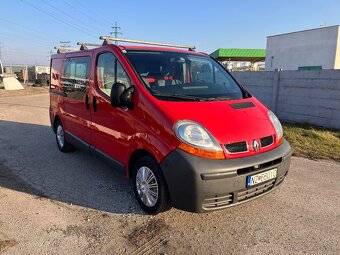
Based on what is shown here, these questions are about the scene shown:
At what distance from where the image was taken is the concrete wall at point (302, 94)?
8461mm

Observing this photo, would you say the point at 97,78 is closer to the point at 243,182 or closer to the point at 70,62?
the point at 70,62

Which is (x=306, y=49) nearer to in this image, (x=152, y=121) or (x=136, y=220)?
(x=152, y=121)

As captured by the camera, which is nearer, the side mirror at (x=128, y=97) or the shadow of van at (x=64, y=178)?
the side mirror at (x=128, y=97)

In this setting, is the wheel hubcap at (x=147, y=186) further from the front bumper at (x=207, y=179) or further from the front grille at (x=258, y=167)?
the front grille at (x=258, y=167)

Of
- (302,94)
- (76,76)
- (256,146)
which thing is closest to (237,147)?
(256,146)

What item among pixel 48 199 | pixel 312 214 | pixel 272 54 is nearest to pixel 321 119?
pixel 312 214

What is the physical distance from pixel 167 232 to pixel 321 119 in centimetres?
723

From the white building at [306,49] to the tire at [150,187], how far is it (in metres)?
29.6

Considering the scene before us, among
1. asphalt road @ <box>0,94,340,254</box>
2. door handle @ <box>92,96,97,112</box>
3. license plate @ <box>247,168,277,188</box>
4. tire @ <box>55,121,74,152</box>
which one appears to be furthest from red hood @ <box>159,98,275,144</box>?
tire @ <box>55,121,74,152</box>

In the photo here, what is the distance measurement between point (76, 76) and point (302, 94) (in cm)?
689

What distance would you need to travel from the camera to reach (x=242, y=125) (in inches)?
131

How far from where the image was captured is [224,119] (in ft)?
10.9

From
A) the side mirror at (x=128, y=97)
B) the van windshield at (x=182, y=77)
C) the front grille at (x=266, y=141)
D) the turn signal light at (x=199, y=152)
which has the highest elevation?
the van windshield at (x=182, y=77)

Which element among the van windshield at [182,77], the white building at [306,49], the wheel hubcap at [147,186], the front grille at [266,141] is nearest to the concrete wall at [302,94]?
the van windshield at [182,77]
